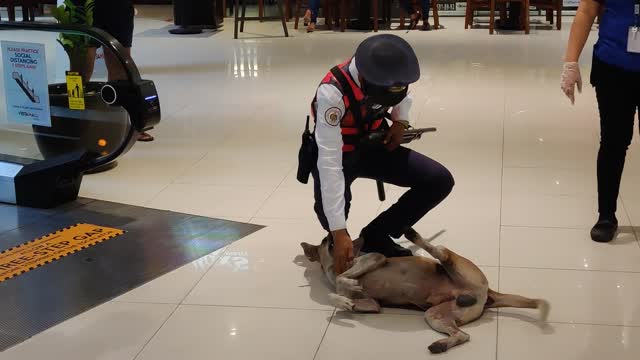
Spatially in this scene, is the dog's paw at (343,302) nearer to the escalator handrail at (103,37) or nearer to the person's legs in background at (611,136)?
the person's legs in background at (611,136)

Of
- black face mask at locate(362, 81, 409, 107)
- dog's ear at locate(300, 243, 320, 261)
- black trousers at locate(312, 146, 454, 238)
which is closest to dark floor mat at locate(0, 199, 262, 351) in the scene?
dog's ear at locate(300, 243, 320, 261)

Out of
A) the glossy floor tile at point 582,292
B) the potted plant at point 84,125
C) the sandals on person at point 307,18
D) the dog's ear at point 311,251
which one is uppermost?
the sandals on person at point 307,18

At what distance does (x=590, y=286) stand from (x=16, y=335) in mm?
2060

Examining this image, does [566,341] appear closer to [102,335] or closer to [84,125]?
[102,335]

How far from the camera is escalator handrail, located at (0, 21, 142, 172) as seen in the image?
403cm

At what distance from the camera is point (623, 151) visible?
143 inches

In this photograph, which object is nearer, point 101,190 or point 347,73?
point 347,73

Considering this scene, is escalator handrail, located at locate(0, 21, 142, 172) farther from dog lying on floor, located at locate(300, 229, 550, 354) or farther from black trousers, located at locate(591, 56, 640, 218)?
black trousers, located at locate(591, 56, 640, 218)

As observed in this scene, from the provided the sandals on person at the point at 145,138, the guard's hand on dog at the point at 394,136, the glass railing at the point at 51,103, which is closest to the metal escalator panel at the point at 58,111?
the glass railing at the point at 51,103

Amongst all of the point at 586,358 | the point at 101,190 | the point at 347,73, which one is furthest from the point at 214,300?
the point at 101,190

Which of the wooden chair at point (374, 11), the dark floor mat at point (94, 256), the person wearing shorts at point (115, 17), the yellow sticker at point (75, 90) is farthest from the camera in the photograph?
the wooden chair at point (374, 11)

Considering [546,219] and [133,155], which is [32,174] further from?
[546,219]

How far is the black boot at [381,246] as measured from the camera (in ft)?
11.1

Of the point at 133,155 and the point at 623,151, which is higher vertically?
the point at 623,151
